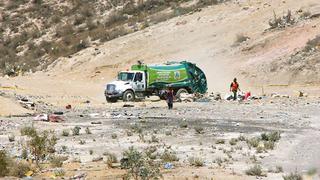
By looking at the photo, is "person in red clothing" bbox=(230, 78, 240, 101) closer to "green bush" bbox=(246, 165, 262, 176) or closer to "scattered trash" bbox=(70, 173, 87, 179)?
"green bush" bbox=(246, 165, 262, 176)

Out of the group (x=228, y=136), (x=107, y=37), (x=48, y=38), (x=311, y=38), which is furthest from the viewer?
(x=48, y=38)

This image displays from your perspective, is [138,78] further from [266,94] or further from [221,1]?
[221,1]

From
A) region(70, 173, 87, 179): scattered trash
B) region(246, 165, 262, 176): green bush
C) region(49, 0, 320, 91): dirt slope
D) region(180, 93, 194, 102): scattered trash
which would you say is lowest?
region(70, 173, 87, 179): scattered trash

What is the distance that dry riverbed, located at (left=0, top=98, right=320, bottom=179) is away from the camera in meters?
16.2

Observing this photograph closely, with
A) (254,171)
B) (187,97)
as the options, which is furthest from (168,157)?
(187,97)

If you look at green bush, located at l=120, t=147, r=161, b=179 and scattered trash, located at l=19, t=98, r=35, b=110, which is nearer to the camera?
green bush, located at l=120, t=147, r=161, b=179

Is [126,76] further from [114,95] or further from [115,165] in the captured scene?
[115,165]

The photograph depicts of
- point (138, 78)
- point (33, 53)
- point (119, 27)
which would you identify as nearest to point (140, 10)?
point (119, 27)

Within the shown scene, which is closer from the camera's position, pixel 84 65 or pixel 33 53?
pixel 84 65

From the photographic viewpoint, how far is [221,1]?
65562mm

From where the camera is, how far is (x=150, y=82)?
42062mm

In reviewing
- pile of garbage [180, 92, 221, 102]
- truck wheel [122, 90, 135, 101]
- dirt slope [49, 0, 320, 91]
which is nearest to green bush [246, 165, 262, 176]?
pile of garbage [180, 92, 221, 102]

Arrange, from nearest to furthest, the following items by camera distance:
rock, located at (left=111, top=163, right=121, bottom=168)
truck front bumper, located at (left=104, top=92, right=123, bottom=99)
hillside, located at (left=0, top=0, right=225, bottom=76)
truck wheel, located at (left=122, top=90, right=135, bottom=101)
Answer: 1. rock, located at (left=111, top=163, right=121, bottom=168)
2. truck front bumper, located at (left=104, top=92, right=123, bottom=99)
3. truck wheel, located at (left=122, top=90, right=135, bottom=101)
4. hillside, located at (left=0, top=0, right=225, bottom=76)

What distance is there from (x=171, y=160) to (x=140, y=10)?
55.6m
